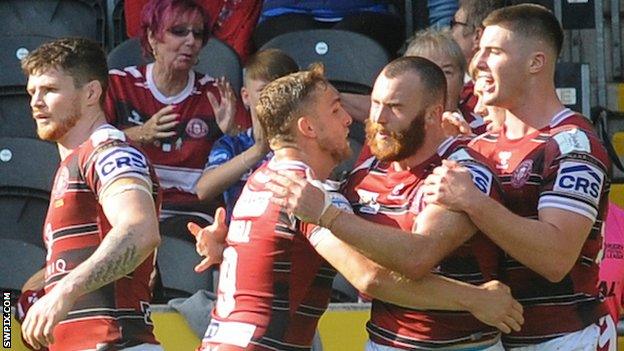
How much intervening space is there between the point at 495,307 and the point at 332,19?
4075 millimetres

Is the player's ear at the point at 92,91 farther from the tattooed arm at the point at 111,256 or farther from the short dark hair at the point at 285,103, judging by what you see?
the short dark hair at the point at 285,103

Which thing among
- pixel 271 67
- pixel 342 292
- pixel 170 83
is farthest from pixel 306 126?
pixel 170 83

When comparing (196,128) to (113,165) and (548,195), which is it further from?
(548,195)

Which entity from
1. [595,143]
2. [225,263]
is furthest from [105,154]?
→ [595,143]

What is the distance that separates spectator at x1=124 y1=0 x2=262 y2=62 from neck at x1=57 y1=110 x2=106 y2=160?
126 inches

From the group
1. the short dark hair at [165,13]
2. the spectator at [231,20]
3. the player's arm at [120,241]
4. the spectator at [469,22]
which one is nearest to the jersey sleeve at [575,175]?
the player's arm at [120,241]

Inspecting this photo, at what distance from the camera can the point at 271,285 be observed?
513cm

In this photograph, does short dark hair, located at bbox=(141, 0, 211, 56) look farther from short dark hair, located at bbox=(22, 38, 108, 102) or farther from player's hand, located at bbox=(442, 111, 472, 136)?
player's hand, located at bbox=(442, 111, 472, 136)

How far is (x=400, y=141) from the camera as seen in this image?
517 centimetres

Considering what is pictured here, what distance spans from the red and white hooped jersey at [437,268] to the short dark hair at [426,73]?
0.17m

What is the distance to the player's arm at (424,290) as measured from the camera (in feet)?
16.1

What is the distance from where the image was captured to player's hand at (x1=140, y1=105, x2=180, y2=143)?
7680mm

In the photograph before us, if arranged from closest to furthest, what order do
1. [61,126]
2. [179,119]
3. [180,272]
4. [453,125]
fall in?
[61,126]
[453,125]
[180,272]
[179,119]

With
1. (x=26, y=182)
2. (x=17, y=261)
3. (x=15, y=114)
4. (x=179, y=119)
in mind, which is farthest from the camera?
(x=15, y=114)
